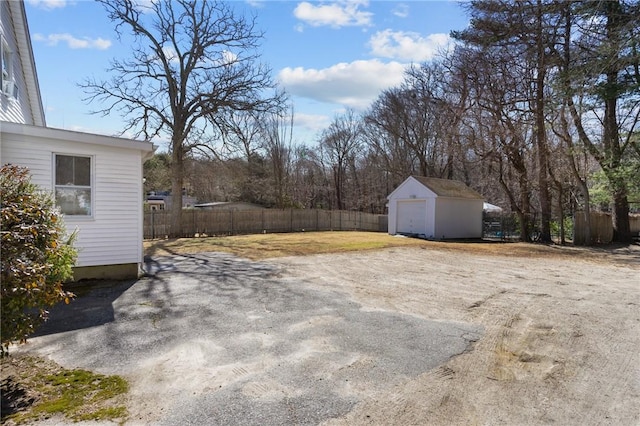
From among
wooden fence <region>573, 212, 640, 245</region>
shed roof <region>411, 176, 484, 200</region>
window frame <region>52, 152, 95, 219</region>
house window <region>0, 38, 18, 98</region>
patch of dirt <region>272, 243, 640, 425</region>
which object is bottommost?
patch of dirt <region>272, 243, 640, 425</region>

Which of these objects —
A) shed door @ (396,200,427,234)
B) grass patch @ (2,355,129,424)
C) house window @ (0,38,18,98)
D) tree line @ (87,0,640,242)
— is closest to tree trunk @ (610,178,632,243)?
tree line @ (87,0,640,242)

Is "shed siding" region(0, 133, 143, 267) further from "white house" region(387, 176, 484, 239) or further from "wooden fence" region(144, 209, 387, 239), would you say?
"white house" region(387, 176, 484, 239)

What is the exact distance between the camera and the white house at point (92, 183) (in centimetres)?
693

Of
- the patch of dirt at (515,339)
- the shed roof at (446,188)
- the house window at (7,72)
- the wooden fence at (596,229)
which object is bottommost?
the patch of dirt at (515,339)

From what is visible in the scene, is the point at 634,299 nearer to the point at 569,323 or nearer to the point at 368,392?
the point at 569,323

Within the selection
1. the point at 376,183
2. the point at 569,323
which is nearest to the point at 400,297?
the point at 569,323

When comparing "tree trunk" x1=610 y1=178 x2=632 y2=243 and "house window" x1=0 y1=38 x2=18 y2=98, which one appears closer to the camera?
"house window" x1=0 y1=38 x2=18 y2=98

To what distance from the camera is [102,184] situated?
7.76 metres

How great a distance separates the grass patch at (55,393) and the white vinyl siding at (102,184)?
4.04m

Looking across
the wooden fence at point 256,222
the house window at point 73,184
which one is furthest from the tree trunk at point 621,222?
the house window at point 73,184

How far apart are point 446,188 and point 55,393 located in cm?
2162

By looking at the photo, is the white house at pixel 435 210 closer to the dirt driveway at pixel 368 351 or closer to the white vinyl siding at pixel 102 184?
the dirt driveway at pixel 368 351

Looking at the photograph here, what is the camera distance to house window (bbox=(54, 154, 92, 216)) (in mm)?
7336

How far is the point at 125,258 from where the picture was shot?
814 cm
